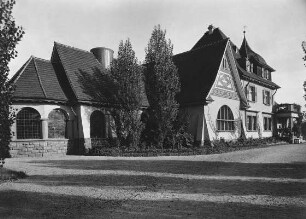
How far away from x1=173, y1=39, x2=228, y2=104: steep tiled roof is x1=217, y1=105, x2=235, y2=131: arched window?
2.81 meters

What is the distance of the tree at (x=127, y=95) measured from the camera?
18.4 meters

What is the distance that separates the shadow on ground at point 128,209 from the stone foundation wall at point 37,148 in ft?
35.5

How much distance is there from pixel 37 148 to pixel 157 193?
12.3 meters

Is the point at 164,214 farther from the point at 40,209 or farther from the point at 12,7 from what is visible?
the point at 12,7

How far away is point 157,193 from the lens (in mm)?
7078

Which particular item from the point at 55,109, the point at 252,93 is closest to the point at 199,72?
the point at 252,93

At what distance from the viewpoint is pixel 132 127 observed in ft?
60.3

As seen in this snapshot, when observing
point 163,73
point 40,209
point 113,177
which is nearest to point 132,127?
point 163,73

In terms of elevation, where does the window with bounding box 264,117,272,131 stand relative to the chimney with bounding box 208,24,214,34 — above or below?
below

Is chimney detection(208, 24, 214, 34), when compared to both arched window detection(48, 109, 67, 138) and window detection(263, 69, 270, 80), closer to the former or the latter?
window detection(263, 69, 270, 80)

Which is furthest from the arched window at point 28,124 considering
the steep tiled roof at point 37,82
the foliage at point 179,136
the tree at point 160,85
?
the foliage at point 179,136

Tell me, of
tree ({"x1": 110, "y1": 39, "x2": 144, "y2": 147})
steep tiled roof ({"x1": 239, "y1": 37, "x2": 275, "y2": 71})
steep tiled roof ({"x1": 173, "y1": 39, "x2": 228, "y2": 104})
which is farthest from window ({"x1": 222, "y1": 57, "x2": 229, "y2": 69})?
tree ({"x1": 110, "y1": 39, "x2": 144, "y2": 147})

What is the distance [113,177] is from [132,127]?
907cm

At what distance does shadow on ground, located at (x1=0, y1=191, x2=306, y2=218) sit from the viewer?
5.26m
